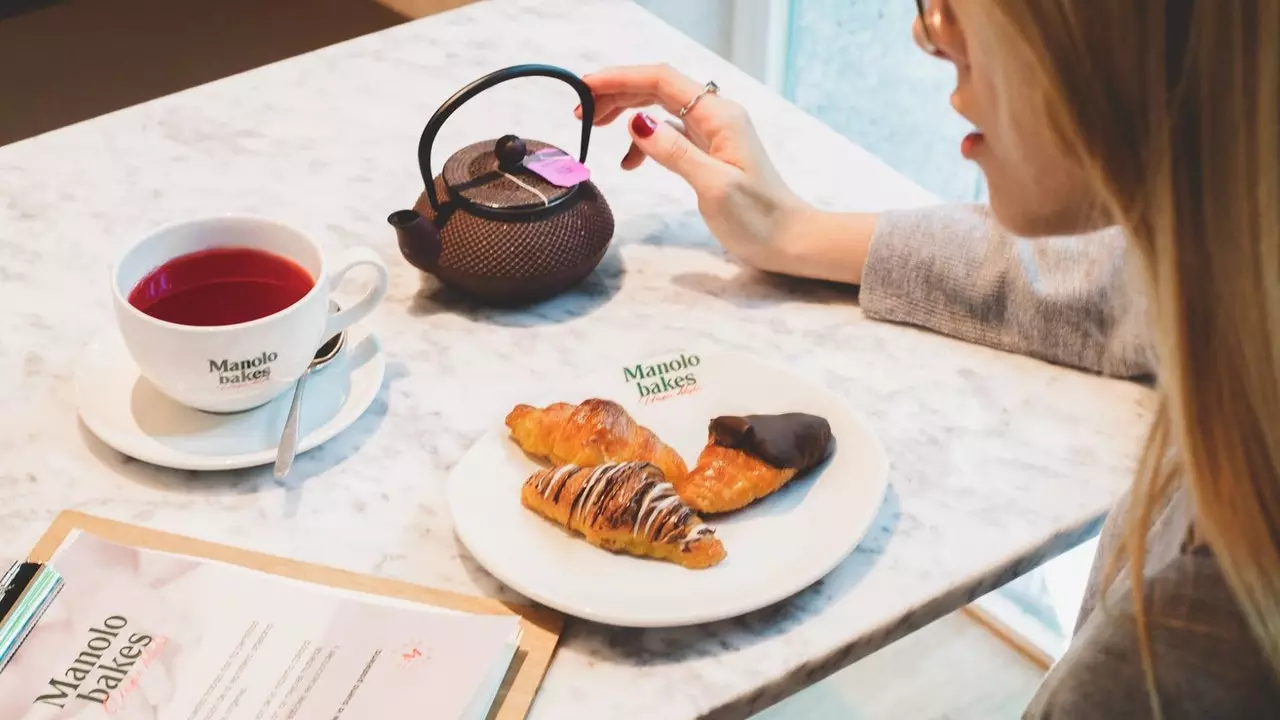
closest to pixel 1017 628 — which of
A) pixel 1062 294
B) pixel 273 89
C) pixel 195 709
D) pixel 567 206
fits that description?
pixel 1062 294

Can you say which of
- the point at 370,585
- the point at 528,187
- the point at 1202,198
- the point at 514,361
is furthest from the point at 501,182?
the point at 1202,198

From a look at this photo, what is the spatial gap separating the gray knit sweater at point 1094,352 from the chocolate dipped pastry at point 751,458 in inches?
7.8

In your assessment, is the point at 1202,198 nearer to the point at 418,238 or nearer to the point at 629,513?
the point at 629,513

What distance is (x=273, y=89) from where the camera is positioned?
50.3 inches

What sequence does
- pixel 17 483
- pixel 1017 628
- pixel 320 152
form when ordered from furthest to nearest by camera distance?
pixel 1017 628, pixel 320 152, pixel 17 483

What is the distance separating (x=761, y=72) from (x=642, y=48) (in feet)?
3.17

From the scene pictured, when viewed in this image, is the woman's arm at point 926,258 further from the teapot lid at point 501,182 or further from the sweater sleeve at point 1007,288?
the teapot lid at point 501,182

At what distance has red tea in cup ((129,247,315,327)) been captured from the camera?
0.82 metres

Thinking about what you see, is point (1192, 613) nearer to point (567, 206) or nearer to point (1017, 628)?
point (567, 206)

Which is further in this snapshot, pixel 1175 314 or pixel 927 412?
pixel 927 412

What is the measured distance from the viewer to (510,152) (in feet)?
3.13

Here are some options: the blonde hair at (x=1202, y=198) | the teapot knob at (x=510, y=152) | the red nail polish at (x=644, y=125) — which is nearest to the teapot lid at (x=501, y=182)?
the teapot knob at (x=510, y=152)

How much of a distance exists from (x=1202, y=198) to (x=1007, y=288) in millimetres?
407

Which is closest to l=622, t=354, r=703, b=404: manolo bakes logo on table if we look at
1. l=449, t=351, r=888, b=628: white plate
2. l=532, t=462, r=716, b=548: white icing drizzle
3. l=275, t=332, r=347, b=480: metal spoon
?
l=449, t=351, r=888, b=628: white plate
